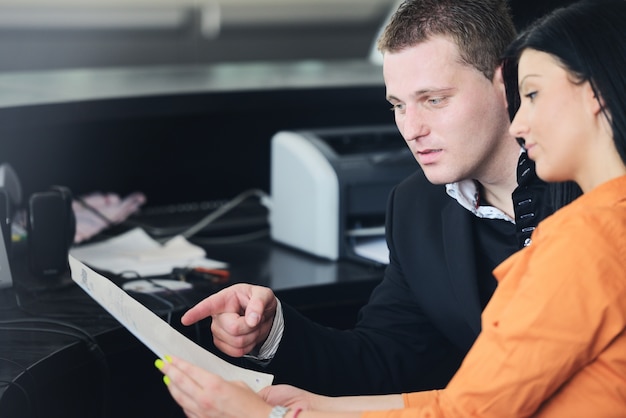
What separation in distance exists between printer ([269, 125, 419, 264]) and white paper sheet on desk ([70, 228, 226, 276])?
22cm

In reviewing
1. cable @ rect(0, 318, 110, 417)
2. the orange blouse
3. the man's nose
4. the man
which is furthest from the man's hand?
the orange blouse

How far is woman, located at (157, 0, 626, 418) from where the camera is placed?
1.11m

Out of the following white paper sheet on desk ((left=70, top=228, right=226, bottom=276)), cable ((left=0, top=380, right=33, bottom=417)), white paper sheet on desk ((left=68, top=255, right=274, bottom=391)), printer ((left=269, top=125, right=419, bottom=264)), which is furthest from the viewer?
printer ((left=269, top=125, right=419, bottom=264))

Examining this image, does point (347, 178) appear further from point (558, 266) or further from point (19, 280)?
point (558, 266)

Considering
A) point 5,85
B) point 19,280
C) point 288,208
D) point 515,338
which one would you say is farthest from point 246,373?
point 5,85

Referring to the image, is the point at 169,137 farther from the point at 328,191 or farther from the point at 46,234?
the point at 46,234

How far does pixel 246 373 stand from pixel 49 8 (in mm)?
3925

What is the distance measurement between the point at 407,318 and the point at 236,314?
41 cm

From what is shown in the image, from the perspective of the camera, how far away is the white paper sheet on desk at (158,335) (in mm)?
1350

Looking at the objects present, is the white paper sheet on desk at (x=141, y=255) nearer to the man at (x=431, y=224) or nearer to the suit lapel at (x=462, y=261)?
the man at (x=431, y=224)

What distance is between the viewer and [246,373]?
1421mm

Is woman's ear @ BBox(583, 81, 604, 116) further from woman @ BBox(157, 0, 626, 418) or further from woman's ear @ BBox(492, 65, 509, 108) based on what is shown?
woman's ear @ BBox(492, 65, 509, 108)

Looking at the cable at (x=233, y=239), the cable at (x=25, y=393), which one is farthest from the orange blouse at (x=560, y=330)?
the cable at (x=233, y=239)

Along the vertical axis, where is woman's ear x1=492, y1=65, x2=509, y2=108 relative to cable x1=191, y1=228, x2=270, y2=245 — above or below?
above
